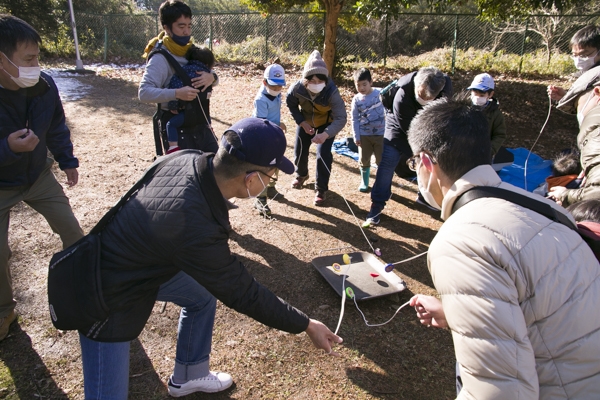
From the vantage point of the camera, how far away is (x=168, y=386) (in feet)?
8.43

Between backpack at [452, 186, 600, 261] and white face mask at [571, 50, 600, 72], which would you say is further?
white face mask at [571, 50, 600, 72]

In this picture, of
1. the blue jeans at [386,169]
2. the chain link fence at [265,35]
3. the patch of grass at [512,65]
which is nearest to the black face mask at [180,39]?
the blue jeans at [386,169]

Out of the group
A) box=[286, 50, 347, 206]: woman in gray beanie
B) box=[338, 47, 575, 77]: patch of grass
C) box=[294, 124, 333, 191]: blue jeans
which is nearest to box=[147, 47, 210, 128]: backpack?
box=[286, 50, 347, 206]: woman in gray beanie

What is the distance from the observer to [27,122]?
286cm

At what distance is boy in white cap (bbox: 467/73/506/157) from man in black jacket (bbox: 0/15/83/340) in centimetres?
413

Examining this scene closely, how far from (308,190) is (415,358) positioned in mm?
3197

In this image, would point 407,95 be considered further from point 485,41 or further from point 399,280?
point 485,41

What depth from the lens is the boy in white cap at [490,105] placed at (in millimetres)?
4734

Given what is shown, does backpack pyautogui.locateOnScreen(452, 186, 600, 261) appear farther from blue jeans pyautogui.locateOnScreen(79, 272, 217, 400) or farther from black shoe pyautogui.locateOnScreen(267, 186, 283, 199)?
black shoe pyautogui.locateOnScreen(267, 186, 283, 199)

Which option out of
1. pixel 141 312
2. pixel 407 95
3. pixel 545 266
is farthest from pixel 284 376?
pixel 407 95

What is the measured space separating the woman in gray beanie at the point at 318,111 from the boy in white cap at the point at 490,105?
4.93 feet

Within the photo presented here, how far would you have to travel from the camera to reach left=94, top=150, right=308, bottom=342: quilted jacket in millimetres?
1771

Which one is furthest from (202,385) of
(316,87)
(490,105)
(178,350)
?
(490,105)

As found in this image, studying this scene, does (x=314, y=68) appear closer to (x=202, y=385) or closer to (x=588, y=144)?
(x=588, y=144)
